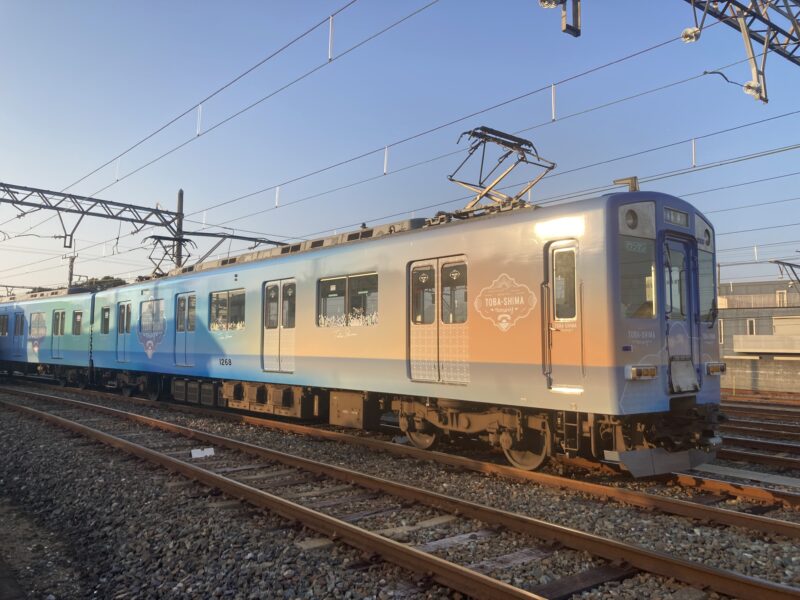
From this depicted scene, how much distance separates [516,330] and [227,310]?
7.66 metres

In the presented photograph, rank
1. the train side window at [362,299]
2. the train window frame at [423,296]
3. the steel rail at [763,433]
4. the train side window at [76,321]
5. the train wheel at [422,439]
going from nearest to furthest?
the train window frame at [423,296], the train wheel at [422,439], the train side window at [362,299], the steel rail at [763,433], the train side window at [76,321]

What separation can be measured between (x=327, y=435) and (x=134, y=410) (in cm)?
707

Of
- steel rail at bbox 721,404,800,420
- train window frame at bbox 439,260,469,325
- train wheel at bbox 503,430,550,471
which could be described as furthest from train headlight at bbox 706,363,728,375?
steel rail at bbox 721,404,800,420

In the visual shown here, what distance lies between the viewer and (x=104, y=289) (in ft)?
62.2

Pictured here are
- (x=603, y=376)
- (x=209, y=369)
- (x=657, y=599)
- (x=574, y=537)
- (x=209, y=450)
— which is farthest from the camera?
(x=209, y=369)

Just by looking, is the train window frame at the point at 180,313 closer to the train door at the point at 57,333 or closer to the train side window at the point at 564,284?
the train door at the point at 57,333

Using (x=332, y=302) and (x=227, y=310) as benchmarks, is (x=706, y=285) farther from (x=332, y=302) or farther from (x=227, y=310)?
(x=227, y=310)

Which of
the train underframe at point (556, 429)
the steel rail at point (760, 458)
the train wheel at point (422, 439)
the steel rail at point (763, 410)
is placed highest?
the train underframe at point (556, 429)

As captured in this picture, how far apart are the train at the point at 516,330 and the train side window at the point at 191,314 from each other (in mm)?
2548

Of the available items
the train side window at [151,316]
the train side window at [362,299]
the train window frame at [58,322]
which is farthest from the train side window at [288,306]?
the train window frame at [58,322]

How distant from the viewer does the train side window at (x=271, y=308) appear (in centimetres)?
1180

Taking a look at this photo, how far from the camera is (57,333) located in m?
21.3

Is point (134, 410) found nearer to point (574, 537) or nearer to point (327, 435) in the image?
point (327, 435)

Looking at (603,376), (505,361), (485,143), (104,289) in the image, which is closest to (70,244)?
(104,289)
